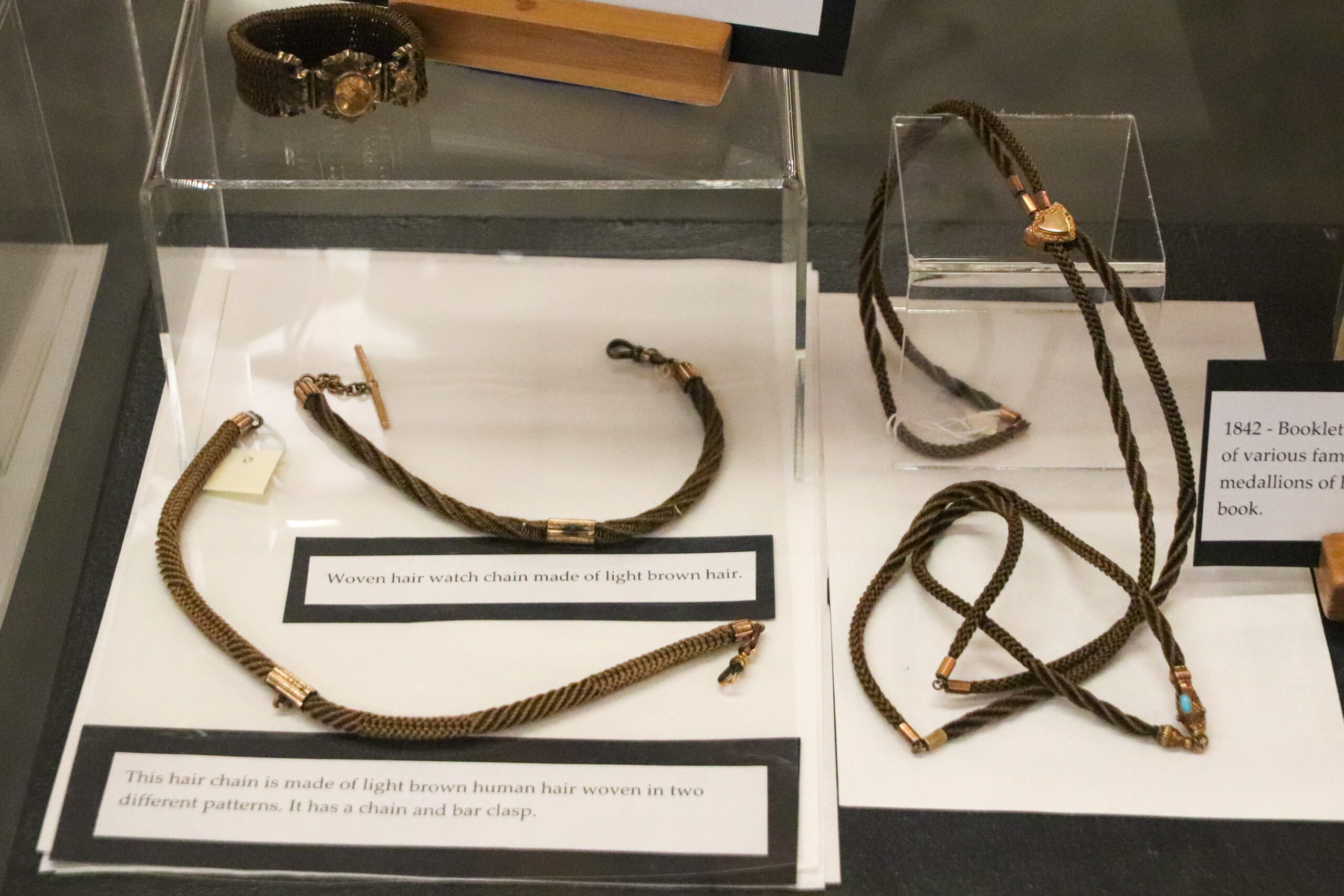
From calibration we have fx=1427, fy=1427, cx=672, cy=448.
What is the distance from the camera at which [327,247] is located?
1.15 m

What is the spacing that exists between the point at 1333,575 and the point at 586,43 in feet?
1.83

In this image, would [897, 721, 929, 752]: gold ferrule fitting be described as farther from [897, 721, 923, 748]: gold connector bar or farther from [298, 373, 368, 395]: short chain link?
[298, 373, 368, 395]: short chain link

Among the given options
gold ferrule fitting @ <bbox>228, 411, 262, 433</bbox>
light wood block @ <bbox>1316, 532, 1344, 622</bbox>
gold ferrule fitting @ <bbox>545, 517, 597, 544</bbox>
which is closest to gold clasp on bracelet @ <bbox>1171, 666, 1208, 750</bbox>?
light wood block @ <bbox>1316, 532, 1344, 622</bbox>

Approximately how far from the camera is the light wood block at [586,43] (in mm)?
866

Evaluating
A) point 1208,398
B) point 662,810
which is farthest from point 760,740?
point 1208,398

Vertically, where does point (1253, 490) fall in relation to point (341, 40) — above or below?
below

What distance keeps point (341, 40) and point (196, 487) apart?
31cm

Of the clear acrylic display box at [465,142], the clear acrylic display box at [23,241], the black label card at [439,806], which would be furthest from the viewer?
the clear acrylic display box at [23,241]

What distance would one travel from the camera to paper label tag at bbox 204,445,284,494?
96 cm

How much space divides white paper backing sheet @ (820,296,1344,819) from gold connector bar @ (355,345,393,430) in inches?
12.3

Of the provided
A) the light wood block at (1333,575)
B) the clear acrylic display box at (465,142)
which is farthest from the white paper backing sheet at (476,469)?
the light wood block at (1333,575)

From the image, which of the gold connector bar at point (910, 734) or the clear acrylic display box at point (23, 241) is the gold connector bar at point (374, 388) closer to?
the clear acrylic display box at point (23, 241)

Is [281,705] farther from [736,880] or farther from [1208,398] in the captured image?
[1208,398]

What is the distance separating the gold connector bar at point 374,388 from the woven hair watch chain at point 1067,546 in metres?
0.36
